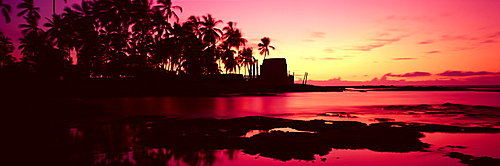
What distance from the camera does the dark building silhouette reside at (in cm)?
7025

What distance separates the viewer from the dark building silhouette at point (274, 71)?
7025 cm

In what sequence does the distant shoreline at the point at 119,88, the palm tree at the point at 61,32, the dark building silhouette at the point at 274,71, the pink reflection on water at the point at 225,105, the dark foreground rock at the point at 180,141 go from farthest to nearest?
the dark building silhouette at the point at 274,71 < the palm tree at the point at 61,32 < the distant shoreline at the point at 119,88 < the pink reflection on water at the point at 225,105 < the dark foreground rock at the point at 180,141

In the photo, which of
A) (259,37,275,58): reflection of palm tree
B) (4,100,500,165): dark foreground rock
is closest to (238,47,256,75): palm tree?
(259,37,275,58): reflection of palm tree

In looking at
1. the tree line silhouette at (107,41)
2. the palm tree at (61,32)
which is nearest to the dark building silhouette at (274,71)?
the tree line silhouette at (107,41)

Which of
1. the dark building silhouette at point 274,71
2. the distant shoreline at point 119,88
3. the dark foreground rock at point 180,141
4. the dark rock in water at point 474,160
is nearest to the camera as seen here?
the dark rock in water at point 474,160

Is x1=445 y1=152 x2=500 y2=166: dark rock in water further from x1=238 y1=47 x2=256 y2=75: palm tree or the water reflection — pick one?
x1=238 y1=47 x2=256 y2=75: palm tree

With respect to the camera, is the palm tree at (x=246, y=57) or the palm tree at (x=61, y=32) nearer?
the palm tree at (x=61, y=32)

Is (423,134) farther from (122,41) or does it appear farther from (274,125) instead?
(122,41)

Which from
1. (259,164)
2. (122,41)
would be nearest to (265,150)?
(259,164)

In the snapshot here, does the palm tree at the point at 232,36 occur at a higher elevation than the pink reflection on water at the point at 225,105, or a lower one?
higher

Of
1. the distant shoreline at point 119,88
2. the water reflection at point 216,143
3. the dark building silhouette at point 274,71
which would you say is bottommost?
the water reflection at point 216,143

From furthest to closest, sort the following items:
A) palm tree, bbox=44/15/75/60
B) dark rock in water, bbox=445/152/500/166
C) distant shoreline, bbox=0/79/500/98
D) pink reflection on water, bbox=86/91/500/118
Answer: palm tree, bbox=44/15/75/60, distant shoreline, bbox=0/79/500/98, pink reflection on water, bbox=86/91/500/118, dark rock in water, bbox=445/152/500/166

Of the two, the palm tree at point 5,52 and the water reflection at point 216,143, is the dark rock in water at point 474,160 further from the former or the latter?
the palm tree at point 5,52

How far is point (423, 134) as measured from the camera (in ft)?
38.1
